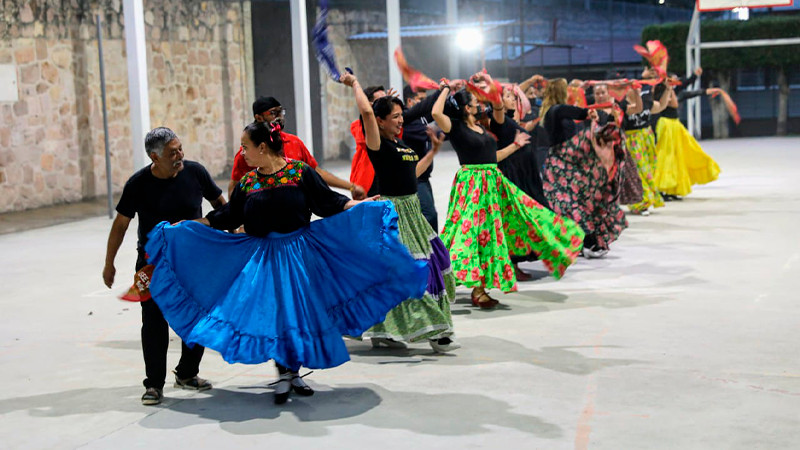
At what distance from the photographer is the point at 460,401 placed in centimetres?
481

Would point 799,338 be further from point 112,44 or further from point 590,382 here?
point 112,44

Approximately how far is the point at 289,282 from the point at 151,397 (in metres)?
0.90

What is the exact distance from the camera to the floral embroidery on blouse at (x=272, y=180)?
16.0ft

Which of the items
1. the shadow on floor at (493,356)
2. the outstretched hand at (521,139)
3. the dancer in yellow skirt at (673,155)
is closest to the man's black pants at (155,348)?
the shadow on floor at (493,356)

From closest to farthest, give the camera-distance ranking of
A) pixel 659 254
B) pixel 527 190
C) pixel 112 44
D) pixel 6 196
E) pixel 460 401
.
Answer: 1. pixel 460 401
2. pixel 527 190
3. pixel 659 254
4. pixel 6 196
5. pixel 112 44

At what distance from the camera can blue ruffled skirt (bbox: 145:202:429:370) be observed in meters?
4.70

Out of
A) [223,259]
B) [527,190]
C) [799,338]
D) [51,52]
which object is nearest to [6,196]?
[51,52]

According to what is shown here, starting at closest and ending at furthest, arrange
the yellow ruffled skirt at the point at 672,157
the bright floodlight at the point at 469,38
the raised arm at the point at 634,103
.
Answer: the raised arm at the point at 634,103
the yellow ruffled skirt at the point at 672,157
the bright floodlight at the point at 469,38

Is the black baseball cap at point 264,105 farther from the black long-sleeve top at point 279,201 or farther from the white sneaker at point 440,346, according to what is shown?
the white sneaker at point 440,346

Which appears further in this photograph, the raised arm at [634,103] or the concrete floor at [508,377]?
the raised arm at [634,103]

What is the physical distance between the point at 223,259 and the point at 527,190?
3830 mm

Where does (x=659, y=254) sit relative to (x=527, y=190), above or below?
below

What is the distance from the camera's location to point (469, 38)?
22141mm

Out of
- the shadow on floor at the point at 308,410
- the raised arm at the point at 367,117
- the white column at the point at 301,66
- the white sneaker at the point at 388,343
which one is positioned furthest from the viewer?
the white column at the point at 301,66
